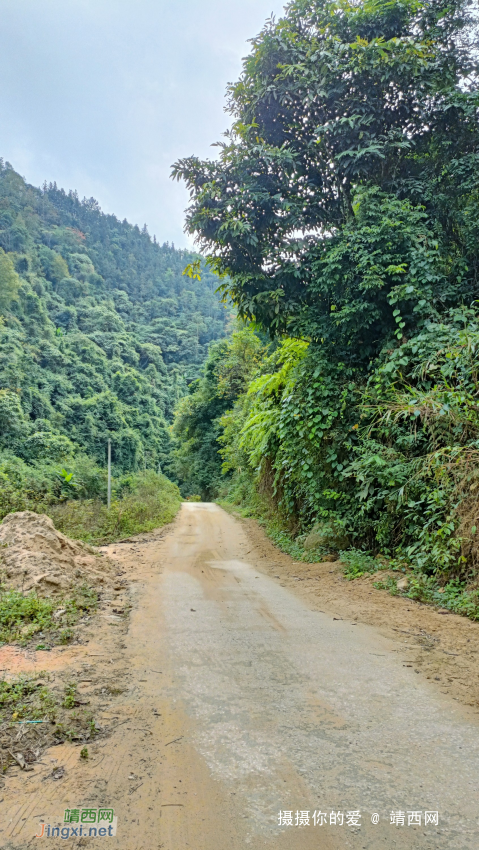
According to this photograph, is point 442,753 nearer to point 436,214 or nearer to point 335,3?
point 436,214

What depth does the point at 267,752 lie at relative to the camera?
2.76 m

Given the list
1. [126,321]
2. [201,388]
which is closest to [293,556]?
[201,388]

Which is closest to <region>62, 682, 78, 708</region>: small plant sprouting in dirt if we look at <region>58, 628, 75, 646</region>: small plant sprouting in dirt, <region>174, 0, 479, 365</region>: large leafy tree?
<region>58, 628, 75, 646</region>: small plant sprouting in dirt

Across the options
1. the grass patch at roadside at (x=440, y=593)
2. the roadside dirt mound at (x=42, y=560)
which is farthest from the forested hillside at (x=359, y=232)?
the roadside dirt mound at (x=42, y=560)

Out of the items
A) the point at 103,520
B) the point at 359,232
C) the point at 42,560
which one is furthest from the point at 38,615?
the point at 103,520

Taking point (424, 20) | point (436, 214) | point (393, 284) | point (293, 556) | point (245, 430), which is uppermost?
point (424, 20)

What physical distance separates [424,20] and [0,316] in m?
39.4

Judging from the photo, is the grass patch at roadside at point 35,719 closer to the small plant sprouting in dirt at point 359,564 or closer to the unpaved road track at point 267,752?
the unpaved road track at point 267,752

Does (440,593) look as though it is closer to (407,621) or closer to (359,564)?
(407,621)

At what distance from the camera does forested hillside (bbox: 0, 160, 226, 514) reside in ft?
98.3

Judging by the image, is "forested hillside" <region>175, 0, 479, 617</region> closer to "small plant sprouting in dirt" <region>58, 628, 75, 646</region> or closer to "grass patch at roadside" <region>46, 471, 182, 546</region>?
"small plant sprouting in dirt" <region>58, 628, 75, 646</region>

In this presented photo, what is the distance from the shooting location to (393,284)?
8.04 meters

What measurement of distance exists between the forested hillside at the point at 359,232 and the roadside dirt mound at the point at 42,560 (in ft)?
14.0

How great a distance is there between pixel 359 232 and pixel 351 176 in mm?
1844
